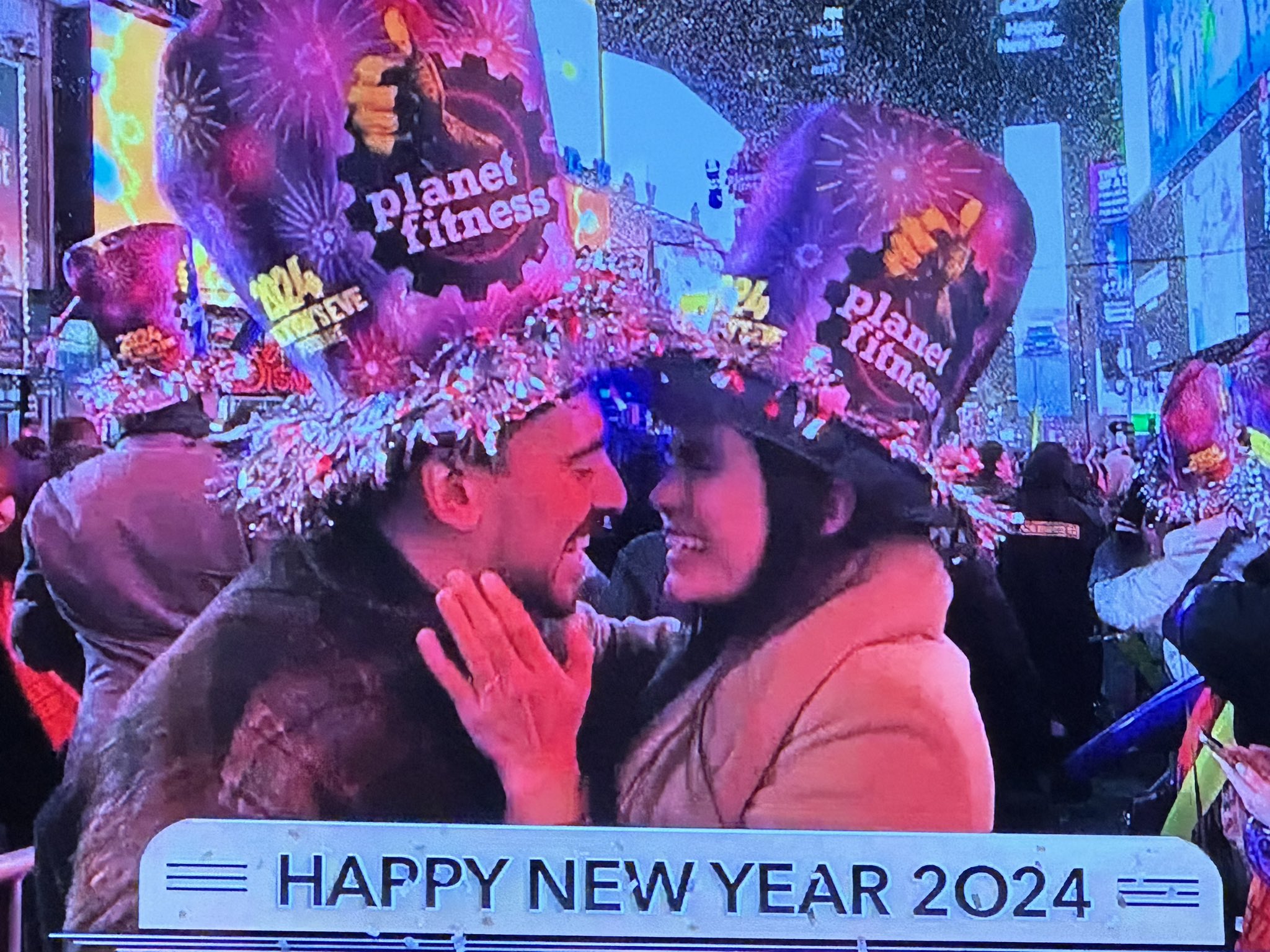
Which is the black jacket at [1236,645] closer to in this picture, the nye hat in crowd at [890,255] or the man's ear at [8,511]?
the nye hat in crowd at [890,255]

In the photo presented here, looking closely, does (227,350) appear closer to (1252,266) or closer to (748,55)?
(748,55)

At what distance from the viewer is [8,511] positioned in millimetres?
1884

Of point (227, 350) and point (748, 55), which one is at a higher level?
point (748, 55)

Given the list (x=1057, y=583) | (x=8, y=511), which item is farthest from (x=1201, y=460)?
(x=8, y=511)

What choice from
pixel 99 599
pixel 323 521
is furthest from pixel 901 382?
pixel 99 599

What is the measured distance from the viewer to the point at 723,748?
1802 mm

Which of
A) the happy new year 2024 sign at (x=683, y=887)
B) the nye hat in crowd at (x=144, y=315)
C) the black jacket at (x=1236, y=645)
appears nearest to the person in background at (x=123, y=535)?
the nye hat in crowd at (x=144, y=315)

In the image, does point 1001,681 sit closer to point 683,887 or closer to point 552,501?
point 683,887

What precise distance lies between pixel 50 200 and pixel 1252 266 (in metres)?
1.87

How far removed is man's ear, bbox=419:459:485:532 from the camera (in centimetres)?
180

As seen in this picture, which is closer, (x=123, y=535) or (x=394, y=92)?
(x=394, y=92)

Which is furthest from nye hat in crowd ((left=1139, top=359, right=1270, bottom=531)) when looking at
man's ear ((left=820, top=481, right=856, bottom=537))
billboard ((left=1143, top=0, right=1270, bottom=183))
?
man's ear ((left=820, top=481, right=856, bottom=537))

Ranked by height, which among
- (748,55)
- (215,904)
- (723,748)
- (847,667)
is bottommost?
(215,904)

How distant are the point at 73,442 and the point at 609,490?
0.87 m
